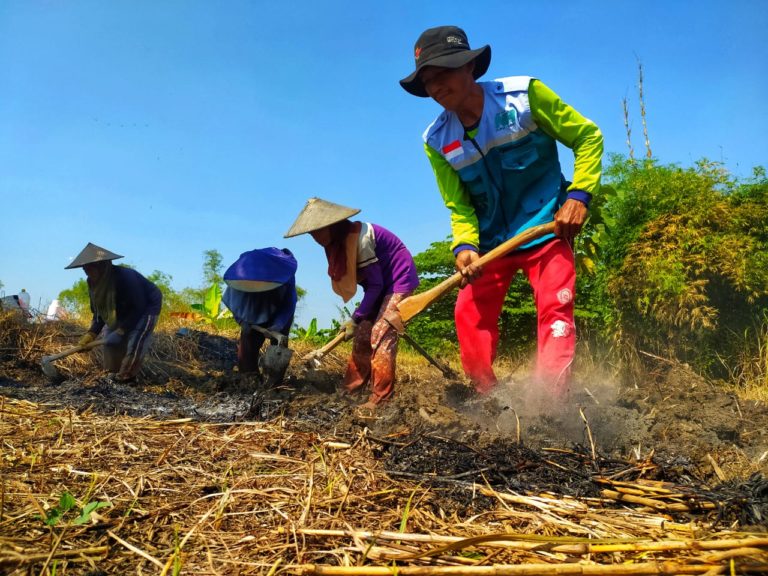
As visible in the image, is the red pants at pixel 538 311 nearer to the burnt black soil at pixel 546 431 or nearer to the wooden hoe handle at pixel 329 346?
the burnt black soil at pixel 546 431

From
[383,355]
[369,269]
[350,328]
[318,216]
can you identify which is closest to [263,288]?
[350,328]

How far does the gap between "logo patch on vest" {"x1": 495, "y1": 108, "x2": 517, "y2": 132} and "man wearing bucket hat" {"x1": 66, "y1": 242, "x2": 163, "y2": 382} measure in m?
4.47

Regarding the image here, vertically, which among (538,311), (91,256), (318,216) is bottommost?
(538,311)

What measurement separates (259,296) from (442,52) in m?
3.28

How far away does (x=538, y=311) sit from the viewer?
145 inches

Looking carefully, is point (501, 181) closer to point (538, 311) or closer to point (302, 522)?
point (538, 311)

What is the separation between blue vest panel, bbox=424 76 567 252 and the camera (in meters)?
3.66

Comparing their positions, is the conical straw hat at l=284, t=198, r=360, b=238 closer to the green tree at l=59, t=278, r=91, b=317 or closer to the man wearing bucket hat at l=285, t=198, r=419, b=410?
the man wearing bucket hat at l=285, t=198, r=419, b=410

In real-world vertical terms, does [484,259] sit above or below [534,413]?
above

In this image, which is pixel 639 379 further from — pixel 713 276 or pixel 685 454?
pixel 685 454

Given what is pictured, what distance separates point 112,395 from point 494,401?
11.0 ft

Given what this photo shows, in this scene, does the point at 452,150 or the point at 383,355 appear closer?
the point at 452,150

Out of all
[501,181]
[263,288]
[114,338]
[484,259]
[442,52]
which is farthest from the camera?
[114,338]

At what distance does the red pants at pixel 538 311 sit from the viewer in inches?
138
